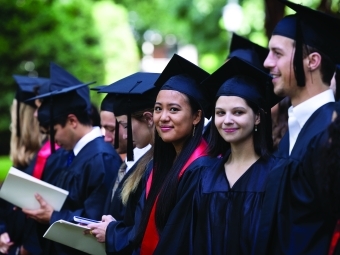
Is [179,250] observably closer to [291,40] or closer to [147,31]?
[291,40]

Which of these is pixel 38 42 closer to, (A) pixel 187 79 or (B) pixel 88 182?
(B) pixel 88 182

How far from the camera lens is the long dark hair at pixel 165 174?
13.6ft

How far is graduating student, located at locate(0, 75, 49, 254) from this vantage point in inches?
252

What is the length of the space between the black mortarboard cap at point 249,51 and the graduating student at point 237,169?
4.70 feet

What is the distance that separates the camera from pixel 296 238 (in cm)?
334

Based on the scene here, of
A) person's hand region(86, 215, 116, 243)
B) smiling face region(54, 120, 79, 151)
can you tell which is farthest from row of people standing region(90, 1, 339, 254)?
smiling face region(54, 120, 79, 151)

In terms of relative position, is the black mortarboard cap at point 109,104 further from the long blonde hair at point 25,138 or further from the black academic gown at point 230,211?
the black academic gown at point 230,211

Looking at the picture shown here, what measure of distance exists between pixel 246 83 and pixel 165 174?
815 millimetres

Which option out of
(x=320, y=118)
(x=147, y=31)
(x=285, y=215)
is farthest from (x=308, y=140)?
(x=147, y=31)

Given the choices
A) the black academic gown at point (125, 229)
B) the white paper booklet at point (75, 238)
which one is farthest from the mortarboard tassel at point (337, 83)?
the white paper booklet at point (75, 238)

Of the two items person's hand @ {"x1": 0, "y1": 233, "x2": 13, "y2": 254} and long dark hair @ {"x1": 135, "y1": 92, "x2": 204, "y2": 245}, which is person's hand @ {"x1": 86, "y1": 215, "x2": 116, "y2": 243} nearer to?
long dark hair @ {"x1": 135, "y1": 92, "x2": 204, "y2": 245}

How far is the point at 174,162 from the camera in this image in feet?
14.0

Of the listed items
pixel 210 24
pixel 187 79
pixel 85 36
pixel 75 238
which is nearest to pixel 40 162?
pixel 75 238

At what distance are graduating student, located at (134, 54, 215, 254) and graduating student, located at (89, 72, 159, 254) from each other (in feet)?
0.66
